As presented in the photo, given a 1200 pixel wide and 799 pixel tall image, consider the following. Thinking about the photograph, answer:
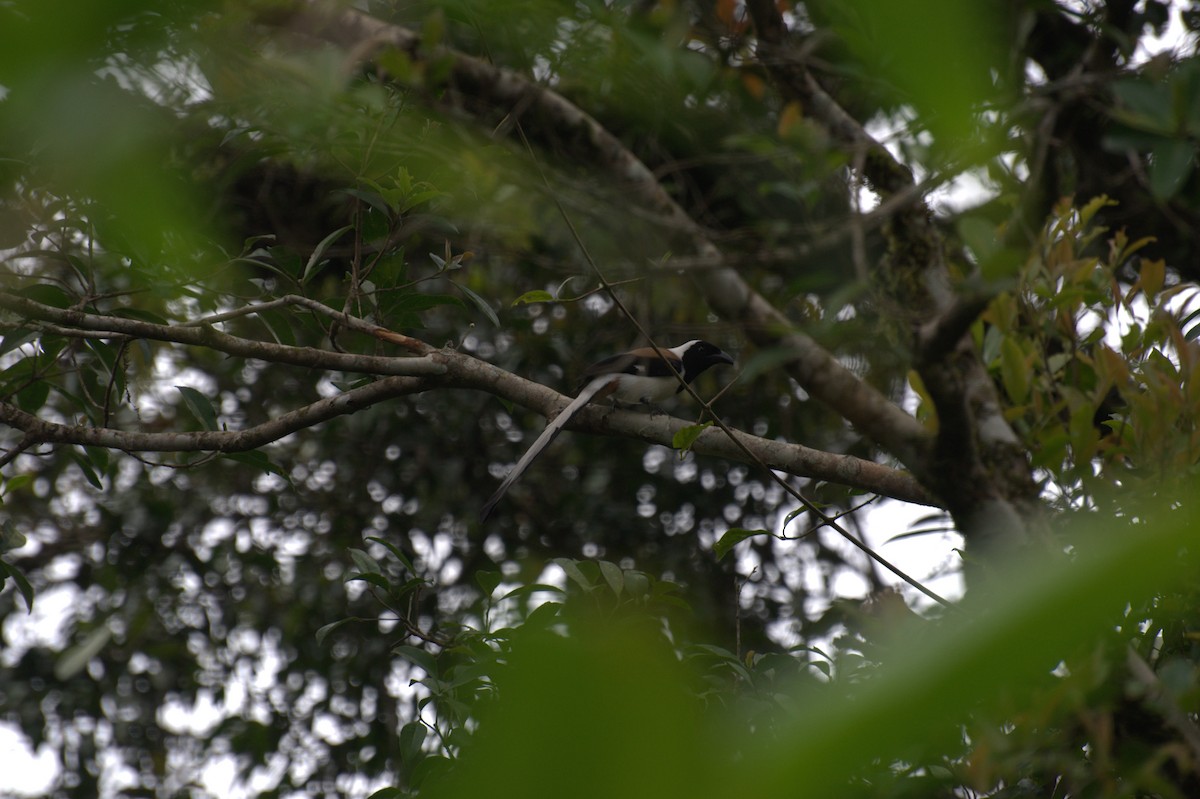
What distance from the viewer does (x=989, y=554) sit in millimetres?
1592

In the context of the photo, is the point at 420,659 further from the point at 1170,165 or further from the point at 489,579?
the point at 1170,165

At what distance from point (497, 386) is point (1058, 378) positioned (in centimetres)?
161

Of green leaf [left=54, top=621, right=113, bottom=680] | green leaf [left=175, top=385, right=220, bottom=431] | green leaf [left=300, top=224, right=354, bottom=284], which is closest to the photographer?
green leaf [left=54, top=621, right=113, bottom=680]

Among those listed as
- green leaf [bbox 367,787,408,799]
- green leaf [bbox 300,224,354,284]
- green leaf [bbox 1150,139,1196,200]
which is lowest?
green leaf [bbox 367,787,408,799]

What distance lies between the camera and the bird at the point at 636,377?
155 inches

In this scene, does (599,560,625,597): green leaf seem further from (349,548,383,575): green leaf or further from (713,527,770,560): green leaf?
(349,548,383,575): green leaf

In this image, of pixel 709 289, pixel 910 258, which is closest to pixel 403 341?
pixel 709 289

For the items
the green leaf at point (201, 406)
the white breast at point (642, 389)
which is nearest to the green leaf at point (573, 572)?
the green leaf at point (201, 406)

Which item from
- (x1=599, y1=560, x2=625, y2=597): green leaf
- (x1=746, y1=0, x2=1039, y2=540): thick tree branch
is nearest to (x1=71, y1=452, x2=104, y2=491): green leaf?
(x1=599, y1=560, x2=625, y2=597): green leaf

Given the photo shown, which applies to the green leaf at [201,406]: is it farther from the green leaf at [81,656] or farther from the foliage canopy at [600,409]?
the green leaf at [81,656]

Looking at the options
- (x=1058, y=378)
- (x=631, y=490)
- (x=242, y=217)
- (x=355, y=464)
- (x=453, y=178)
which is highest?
(x=1058, y=378)

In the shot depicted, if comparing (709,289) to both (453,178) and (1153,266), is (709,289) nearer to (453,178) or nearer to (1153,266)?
(453,178)

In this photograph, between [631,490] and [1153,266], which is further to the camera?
[631,490]

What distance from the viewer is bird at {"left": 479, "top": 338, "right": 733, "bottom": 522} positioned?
12.9 feet
